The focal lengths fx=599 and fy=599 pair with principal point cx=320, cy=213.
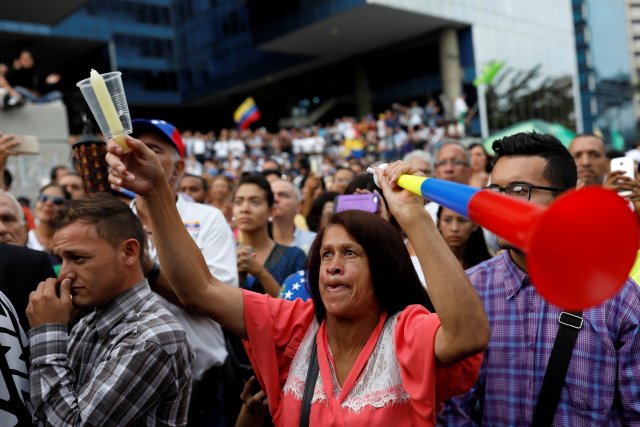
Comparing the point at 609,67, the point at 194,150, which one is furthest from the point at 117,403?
the point at 609,67

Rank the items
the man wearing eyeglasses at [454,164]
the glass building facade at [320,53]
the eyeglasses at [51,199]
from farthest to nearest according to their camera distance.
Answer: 1. the glass building facade at [320,53]
2. the man wearing eyeglasses at [454,164]
3. the eyeglasses at [51,199]

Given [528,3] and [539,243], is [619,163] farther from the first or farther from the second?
[528,3]

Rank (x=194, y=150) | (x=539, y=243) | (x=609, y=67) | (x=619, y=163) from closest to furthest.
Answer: (x=539, y=243) → (x=619, y=163) → (x=194, y=150) → (x=609, y=67)

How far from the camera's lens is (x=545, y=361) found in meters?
2.14

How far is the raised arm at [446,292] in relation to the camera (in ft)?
5.97

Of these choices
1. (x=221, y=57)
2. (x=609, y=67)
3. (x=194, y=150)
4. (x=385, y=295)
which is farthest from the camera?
(x=609, y=67)

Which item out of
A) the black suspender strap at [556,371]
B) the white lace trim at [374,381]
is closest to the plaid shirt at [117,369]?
the white lace trim at [374,381]

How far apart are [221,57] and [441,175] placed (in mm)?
38904

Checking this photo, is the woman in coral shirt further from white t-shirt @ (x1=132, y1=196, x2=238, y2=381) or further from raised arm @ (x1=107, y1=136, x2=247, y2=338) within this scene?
white t-shirt @ (x1=132, y1=196, x2=238, y2=381)

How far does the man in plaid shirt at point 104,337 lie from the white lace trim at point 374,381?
0.47 metres

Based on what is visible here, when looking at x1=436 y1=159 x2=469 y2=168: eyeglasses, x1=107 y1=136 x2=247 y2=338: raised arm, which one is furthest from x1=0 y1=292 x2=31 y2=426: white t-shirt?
x1=436 y1=159 x2=469 y2=168: eyeglasses

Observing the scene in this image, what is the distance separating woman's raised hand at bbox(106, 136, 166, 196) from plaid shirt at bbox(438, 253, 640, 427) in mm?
1357

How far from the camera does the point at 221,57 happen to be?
42.2 metres

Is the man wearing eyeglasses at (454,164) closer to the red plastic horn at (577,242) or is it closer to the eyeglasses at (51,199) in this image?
the eyeglasses at (51,199)
